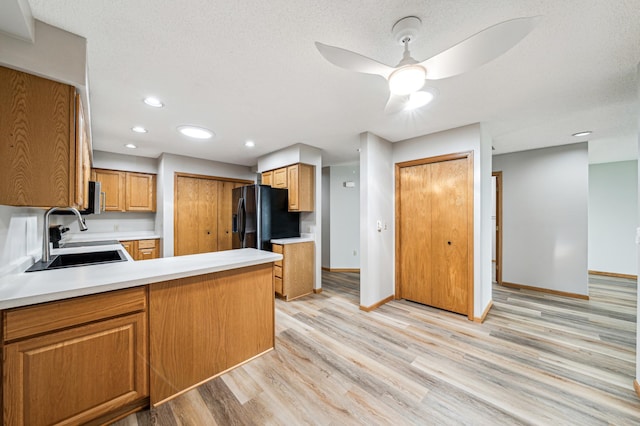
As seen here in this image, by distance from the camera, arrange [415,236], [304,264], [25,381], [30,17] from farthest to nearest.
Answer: [304,264] → [415,236] → [30,17] → [25,381]

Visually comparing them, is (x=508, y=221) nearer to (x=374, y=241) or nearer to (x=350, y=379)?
(x=374, y=241)

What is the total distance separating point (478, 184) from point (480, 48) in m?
1.98

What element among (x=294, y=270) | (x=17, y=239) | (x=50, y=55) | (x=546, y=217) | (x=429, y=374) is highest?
(x=50, y=55)

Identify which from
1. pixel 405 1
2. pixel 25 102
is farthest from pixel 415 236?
pixel 25 102

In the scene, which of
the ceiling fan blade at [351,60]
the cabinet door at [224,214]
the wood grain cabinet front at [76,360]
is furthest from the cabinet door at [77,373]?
the cabinet door at [224,214]

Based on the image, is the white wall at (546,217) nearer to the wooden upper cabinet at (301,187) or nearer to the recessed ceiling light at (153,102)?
the wooden upper cabinet at (301,187)

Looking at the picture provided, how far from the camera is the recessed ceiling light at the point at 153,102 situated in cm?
216

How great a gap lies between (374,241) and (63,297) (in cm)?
279

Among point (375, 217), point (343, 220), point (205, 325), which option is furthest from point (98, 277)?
point (343, 220)

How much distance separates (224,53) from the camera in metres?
1.53

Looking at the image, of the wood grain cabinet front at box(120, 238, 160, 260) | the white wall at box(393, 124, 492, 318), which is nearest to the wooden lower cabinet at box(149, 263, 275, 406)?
the white wall at box(393, 124, 492, 318)

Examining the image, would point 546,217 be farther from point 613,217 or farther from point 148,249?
point 148,249

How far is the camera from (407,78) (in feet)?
4.21

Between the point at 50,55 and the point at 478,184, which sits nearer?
the point at 50,55
